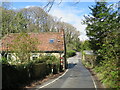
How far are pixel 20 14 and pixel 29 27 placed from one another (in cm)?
484

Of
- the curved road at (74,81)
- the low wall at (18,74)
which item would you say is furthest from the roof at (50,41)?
the low wall at (18,74)

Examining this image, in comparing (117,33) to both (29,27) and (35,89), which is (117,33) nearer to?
(35,89)

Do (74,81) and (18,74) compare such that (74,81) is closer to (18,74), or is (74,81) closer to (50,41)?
(18,74)

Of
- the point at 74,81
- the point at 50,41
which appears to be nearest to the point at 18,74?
the point at 74,81

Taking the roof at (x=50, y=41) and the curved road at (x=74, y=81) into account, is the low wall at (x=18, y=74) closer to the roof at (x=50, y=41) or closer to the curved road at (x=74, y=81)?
the curved road at (x=74, y=81)

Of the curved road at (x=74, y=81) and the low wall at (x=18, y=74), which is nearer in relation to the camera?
the low wall at (x=18, y=74)

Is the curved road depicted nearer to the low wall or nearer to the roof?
the low wall

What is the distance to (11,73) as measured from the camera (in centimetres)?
1048

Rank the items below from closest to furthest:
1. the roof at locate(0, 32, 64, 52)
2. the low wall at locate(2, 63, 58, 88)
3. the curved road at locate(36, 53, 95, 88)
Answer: the low wall at locate(2, 63, 58, 88)
the curved road at locate(36, 53, 95, 88)
the roof at locate(0, 32, 64, 52)

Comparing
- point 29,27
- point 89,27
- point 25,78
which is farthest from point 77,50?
point 25,78

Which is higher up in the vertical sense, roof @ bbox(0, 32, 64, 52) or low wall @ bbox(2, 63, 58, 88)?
roof @ bbox(0, 32, 64, 52)

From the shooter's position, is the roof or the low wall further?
the roof

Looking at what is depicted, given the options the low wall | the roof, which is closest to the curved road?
the low wall

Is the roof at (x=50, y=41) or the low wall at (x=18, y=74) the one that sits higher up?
the roof at (x=50, y=41)
